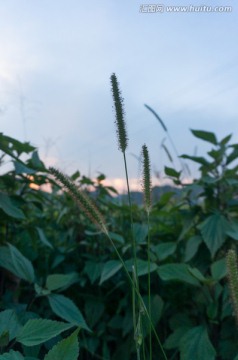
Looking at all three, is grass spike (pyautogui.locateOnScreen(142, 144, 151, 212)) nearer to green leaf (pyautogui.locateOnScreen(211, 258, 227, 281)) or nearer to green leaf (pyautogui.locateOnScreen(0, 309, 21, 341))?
green leaf (pyautogui.locateOnScreen(0, 309, 21, 341))

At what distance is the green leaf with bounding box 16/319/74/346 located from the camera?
97cm

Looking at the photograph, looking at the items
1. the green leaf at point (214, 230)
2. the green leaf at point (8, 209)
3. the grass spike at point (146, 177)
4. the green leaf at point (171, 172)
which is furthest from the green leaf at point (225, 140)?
the grass spike at point (146, 177)

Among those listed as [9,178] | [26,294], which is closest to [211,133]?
[9,178]

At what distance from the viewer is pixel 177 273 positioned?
1437 millimetres

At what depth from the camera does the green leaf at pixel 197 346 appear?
1.34 metres

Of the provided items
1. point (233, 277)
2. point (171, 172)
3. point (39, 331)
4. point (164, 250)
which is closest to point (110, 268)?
point (164, 250)

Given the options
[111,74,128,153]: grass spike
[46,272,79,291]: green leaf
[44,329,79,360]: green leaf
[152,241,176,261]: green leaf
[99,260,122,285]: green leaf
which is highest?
[111,74,128,153]: grass spike

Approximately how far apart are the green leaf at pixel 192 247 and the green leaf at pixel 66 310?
1.51ft

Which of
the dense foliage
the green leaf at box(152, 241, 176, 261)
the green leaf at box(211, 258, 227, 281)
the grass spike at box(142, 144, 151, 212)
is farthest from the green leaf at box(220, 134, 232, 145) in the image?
the grass spike at box(142, 144, 151, 212)

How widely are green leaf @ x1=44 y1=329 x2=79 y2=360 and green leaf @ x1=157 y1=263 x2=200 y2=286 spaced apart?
589mm

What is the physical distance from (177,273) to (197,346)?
0.19m

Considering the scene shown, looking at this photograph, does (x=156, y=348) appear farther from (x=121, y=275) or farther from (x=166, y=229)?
(x=166, y=229)

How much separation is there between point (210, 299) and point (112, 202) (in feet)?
2.14

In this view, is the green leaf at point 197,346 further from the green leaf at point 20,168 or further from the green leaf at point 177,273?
the green leaf at point 20,168
